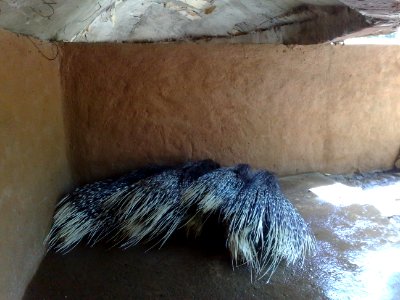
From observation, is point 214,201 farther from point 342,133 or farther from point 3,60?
point 342,133

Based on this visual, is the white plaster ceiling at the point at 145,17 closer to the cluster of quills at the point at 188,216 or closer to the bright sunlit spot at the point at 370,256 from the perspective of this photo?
the cluster of quills at the point at 188,216

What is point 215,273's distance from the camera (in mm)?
2119

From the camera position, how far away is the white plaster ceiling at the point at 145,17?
204 centimetres

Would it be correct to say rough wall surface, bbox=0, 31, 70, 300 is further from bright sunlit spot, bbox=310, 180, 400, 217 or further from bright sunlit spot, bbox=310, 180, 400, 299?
bright sunlit spot, bbox=310, 180, 400, 217

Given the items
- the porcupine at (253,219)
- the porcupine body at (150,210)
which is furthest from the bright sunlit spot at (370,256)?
the porcupine body at (150,210)

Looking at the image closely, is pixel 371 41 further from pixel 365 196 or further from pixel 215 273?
pixel 215 273

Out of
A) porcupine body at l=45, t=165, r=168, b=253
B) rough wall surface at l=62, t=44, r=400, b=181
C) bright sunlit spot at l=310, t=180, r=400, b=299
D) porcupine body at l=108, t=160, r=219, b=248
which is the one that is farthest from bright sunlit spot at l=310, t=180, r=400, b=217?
porcupine body at l=45, t=165, r=168, b=253

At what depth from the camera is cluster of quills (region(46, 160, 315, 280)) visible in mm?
2184

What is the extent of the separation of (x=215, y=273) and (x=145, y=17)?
332cm

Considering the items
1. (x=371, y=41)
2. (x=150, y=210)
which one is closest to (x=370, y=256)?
(x=150, y=210)

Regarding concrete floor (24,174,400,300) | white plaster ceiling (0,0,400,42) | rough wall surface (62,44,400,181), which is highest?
white plaster ceiling (0,0,400,42)

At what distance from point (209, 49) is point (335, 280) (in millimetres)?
1868

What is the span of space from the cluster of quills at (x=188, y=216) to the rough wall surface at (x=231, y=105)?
0.44m

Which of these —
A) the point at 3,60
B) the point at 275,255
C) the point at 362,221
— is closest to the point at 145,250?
the point at 275,255
